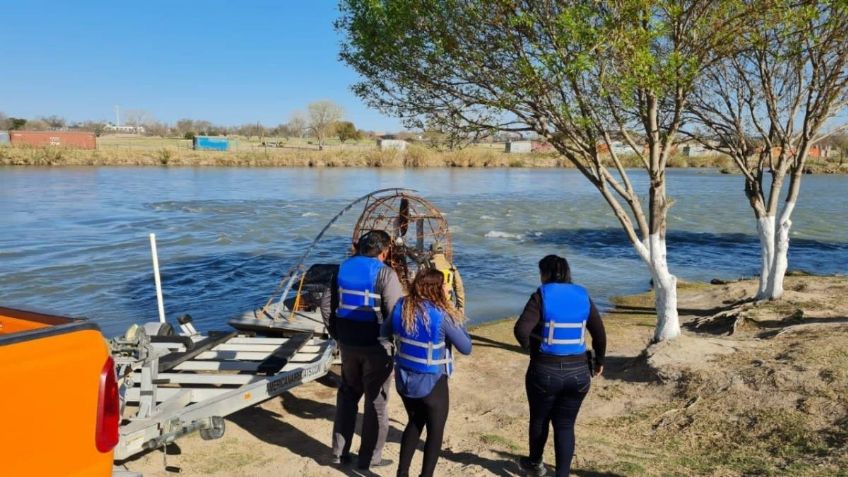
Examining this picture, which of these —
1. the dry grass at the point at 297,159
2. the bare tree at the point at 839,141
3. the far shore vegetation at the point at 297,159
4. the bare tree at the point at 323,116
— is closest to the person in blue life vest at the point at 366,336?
the bare tree at the point at 839,141

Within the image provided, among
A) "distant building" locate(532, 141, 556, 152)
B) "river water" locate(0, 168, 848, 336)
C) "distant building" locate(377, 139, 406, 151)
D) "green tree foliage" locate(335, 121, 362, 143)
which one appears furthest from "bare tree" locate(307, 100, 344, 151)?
"distant building" locate(532, 141, 556, 152)

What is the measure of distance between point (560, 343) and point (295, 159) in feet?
234

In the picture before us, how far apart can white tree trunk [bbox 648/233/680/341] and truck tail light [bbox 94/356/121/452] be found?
8109 mm

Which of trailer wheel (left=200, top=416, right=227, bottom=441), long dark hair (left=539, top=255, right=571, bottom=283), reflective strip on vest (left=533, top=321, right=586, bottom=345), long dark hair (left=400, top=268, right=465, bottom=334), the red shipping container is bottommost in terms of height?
trailer wheel (left=200, top=416, right=227, bottom=441)

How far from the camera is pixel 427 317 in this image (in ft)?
15.9

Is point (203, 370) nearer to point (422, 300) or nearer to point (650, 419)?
point (422, 300)

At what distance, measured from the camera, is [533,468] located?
5.57m

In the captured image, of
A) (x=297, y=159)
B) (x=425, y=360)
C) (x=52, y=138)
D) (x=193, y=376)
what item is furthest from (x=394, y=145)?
(x=425, y=360)

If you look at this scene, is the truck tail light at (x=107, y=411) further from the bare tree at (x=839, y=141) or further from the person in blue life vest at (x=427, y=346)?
the bare tree at (x=839, y=141)

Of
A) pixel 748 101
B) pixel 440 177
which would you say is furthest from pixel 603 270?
pixel 440 177

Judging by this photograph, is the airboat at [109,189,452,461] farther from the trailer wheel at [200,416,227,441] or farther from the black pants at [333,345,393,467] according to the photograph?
the black pants at [333,345,393,467]

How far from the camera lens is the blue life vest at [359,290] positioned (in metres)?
5.56

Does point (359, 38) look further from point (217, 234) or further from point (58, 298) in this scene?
point (217, 234)

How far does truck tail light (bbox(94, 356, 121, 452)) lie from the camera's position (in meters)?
3.37
